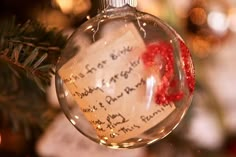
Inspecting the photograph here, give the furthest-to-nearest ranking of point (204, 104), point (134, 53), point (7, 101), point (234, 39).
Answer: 1. point (234, 39)
2. point (204, 104)
3. point (7, 101)
4. point (134, 53)

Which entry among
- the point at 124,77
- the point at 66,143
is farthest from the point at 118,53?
the point at 66,143

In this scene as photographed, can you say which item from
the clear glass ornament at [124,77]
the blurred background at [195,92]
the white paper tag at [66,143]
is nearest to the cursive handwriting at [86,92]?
the clear glass ornament at [124,77]

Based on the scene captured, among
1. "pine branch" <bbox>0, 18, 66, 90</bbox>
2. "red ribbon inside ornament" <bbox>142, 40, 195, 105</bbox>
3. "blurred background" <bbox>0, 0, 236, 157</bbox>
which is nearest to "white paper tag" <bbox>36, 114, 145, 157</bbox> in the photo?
"blurred background" <bbox>0, 0, 236, 157</bbox>

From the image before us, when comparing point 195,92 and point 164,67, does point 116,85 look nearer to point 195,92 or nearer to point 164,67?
point 164,67

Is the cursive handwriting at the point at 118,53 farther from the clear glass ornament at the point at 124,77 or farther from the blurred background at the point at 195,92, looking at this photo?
the blurred background at the point at 195,92

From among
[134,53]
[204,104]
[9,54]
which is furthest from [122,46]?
[204,104]

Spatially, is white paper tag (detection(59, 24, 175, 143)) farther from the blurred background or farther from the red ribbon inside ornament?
the blurred background

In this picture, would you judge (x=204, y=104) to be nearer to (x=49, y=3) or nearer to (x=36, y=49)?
(x=49, y=3)
